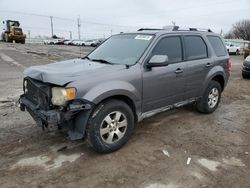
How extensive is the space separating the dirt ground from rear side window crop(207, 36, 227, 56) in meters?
1.53

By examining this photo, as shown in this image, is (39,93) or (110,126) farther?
(110,126)

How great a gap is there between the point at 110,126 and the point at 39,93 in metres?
1.14

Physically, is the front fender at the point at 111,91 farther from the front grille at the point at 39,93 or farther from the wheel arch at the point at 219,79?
the wheel arch at the point at 219,79

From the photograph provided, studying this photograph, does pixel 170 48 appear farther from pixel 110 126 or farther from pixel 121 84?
pixel 110 126

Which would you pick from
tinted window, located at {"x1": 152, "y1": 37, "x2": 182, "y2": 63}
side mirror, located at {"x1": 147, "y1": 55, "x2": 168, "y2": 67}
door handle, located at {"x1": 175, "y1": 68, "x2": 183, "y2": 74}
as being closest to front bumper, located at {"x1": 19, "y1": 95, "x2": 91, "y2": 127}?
side mirror, located at {"x1": 147, "y1": 55, "x2": 168, "y2": 67}

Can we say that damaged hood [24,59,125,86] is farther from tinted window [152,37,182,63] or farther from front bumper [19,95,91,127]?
tinted window [152,37,182,63]

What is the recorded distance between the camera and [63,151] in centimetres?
408

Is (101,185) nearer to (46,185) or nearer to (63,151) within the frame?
(46,185)

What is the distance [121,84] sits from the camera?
13.0 ft

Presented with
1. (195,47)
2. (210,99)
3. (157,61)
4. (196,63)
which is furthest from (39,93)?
(210,99)

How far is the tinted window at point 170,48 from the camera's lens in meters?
4.64

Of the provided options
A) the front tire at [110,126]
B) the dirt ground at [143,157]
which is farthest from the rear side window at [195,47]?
the front tire at [110,126]

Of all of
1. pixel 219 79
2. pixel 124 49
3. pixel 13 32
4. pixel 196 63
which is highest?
pixel 13 32

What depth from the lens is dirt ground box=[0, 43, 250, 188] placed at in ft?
10.9
